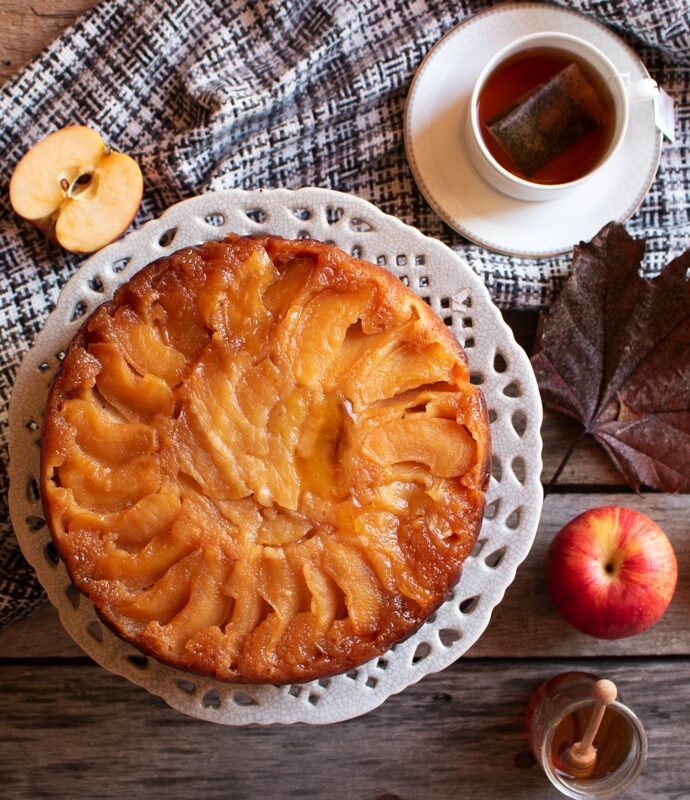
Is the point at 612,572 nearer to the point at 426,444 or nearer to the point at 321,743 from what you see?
the point at 426,444

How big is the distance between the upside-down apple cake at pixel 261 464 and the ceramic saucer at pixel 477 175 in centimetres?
53

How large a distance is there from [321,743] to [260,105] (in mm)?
1588

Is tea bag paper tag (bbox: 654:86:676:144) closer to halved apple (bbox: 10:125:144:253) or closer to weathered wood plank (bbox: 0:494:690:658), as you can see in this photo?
weathered wood plank (bbox: 0:494:690:658)

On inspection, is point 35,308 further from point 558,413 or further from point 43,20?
point 558,413

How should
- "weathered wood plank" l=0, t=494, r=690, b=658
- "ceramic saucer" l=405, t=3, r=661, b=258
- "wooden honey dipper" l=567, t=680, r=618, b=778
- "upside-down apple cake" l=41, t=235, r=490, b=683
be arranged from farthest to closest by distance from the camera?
"weathered wood plank" l=0, t=494, r=690, b=658 < "ceramic saucer" l=405, t=3, r=661, b=258 < "wooden honey dipper" l=567, t=680, r=618, b=778 < "upside-down apple cake" l=41, t=235, r=490, b=683

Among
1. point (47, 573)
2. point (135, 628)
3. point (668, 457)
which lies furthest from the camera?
point (668, 457)

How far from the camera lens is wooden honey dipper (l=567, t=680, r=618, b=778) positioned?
1944 millimetres

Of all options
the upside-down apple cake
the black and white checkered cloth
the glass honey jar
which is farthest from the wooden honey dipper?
the black and white checkered cloth

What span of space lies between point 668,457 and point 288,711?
106 centimetres

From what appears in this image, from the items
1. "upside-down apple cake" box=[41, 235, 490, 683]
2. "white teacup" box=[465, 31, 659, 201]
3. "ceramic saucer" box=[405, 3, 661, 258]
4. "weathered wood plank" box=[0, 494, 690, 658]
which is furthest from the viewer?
"weathered wood plank" box=[0, 494, 690, 658]

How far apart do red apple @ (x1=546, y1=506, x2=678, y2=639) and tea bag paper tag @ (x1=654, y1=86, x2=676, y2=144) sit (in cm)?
92

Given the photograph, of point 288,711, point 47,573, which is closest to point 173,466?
point 47,573

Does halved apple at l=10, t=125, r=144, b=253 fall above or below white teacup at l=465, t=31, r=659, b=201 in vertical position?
above

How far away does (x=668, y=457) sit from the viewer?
2.19m
